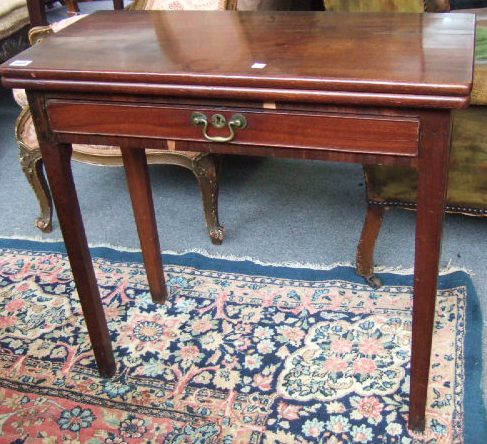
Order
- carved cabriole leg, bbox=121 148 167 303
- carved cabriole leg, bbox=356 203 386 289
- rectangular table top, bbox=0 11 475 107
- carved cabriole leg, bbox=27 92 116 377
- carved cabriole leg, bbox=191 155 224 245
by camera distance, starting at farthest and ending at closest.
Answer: carved cabriole leg, bbox=191 155 224 245, carved cabriole leg, bbox=356 203 386 289, carved cabriole leg, bbox=121 148 167 303, carved cabriole leg, bbox=27 92 116 377, rectangular table top, bbox=0 11 475 107

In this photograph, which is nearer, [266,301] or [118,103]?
[118,103]

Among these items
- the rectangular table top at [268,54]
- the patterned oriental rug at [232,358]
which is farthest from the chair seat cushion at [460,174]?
the rectangular table top at [268,54]

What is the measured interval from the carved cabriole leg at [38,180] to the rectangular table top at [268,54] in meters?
0.80

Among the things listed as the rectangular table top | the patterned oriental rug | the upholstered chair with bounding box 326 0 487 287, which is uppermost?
the rectangular table top

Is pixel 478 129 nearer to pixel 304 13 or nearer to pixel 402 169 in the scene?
Answer: pixel 402 169

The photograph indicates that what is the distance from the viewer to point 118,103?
1.28 m

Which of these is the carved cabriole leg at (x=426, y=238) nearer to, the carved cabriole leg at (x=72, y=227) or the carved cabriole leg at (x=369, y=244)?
the carved cabriole leg at (x=369, y=244)

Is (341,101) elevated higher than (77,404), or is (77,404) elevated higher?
(341,101)

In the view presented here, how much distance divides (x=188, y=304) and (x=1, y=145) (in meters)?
1.58

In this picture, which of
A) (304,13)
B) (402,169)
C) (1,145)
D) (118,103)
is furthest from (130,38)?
(1,145)

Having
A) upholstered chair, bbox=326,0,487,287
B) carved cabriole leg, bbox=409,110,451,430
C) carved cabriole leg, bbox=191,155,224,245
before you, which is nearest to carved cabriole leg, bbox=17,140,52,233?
carved cabriole leg, bbox=191,155,224,245

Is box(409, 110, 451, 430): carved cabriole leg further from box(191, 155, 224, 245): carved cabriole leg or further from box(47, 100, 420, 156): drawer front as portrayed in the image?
box(191, 155, 224, 245): carved cabriole leg

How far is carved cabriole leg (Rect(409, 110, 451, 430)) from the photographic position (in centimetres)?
113

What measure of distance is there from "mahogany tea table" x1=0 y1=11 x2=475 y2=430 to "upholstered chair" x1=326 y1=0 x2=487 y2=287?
1.40ft
